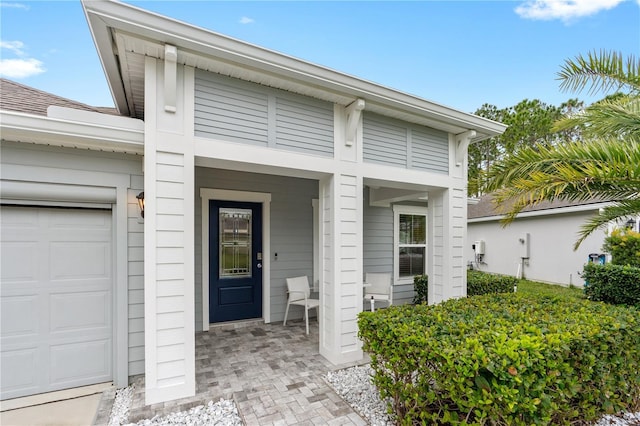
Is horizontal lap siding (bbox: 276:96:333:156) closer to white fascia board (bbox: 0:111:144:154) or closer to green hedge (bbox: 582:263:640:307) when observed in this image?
white fascia board (bbox: 0:111:144:154)

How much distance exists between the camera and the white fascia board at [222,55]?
220cm

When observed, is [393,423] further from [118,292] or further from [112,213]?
[112,213]

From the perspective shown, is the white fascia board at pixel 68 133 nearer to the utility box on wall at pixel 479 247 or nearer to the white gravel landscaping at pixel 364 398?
the white gravel landscaping at pixel 364 398

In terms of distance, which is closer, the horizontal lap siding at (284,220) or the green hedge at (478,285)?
the horizontal lap siding at (284,220)

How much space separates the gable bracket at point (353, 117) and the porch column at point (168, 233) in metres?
1.80

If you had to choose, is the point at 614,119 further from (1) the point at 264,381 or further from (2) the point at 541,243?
(2) the point at 541,243

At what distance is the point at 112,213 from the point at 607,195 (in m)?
5.55

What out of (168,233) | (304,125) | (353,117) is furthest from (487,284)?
(168,233)

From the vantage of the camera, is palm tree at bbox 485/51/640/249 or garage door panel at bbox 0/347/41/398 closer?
garage door panel at bbox 0/347/41/398

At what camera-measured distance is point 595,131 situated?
367cm

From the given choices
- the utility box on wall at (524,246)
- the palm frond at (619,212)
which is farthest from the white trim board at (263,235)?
the utility box on wall at (524,246)

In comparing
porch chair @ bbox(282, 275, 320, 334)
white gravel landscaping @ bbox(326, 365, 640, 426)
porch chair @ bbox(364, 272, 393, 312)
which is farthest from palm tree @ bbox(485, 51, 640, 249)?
porch chair @ bbox(282, 275, 320, 334)

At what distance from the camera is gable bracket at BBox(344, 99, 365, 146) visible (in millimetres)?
3383

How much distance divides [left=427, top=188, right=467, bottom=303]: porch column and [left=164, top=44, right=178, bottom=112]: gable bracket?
3.86m
